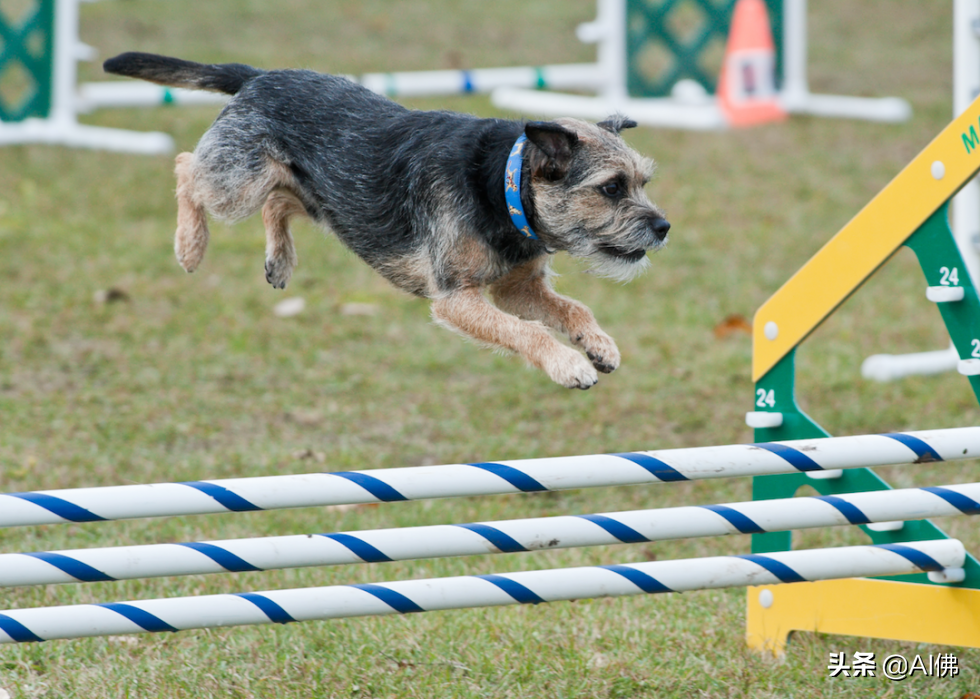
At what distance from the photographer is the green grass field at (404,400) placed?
343 centimetres

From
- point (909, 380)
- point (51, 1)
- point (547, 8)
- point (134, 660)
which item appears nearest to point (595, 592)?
point (134, 660)

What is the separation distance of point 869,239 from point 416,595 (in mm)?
1685

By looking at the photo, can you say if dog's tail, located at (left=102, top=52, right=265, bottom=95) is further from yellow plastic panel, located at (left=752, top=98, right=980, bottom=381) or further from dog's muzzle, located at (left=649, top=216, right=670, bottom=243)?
yellow plastic panel, located at (left=752, top=98, right=980, bottom=381)

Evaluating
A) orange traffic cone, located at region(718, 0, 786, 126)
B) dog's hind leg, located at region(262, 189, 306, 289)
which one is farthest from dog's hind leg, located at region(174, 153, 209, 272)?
orange traffic cone, located at region(718, 0, 786, 126)

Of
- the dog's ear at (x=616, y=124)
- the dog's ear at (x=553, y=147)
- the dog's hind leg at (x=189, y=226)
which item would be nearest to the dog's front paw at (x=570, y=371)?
the dog's ear at (x=553, y=147)

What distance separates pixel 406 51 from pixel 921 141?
20.0 feet

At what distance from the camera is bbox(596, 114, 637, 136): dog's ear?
2883 millimetres

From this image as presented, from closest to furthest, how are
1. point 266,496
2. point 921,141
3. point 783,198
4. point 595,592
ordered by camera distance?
1. point 266,496
2. point 595,592
3. point 783,198
4. point 921,141

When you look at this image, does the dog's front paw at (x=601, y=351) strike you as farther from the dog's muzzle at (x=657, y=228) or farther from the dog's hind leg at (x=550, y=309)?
the dog's muzzle at (x=657, y=228)

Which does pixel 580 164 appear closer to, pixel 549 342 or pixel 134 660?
pixel 549 342

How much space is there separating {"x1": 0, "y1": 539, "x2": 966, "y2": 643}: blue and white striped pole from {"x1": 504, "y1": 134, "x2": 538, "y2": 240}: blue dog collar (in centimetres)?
89

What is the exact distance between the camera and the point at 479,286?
9.59ft

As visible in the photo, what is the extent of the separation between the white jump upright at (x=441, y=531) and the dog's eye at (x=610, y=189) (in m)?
0.64

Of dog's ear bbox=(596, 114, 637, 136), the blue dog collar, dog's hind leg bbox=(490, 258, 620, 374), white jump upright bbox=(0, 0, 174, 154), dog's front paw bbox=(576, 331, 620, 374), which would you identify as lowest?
dog's front paw bbox=(576, 331, 620, 374)
